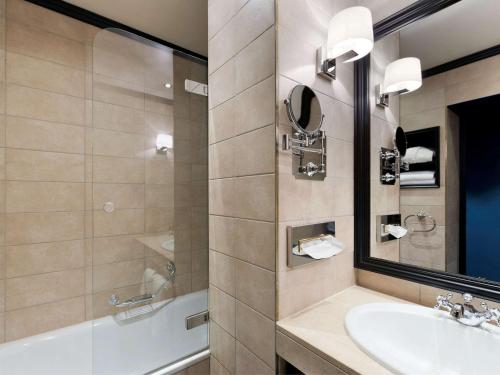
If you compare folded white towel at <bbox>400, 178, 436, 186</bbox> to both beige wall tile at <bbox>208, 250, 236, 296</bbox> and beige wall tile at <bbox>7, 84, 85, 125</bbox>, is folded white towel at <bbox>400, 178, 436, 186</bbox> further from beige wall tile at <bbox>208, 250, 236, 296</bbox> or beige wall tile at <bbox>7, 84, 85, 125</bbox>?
beige wall tile at <bbox>7, 84, 85, 125</bbox>

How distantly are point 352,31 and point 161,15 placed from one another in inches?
53.8

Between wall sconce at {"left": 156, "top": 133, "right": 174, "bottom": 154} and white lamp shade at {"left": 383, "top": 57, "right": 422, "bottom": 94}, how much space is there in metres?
1.29

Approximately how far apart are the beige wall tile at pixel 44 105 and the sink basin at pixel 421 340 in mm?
1975

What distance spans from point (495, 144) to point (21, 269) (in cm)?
244

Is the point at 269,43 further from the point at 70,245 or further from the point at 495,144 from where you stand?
the point at 70,245

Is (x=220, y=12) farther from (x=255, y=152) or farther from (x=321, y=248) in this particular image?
(x=321, y=248)

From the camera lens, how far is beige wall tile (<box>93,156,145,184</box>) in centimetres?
167

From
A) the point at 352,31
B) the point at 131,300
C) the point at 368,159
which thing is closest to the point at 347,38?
the point at 352,31

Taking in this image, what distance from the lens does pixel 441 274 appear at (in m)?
0.93

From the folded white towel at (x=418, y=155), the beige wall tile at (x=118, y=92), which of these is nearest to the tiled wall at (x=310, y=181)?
the folded white towel at (x=418, y=155)

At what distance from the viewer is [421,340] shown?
2.77 ft

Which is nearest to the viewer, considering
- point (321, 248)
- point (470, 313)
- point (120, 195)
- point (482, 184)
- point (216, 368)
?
point (470, 313)

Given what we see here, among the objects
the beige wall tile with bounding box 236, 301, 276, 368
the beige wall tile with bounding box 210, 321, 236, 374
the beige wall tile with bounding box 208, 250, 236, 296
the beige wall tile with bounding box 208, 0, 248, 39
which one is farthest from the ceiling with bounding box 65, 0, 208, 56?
the beige wall tile with bounding box 210, 321, 236, 374

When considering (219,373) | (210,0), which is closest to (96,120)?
(210,0)
